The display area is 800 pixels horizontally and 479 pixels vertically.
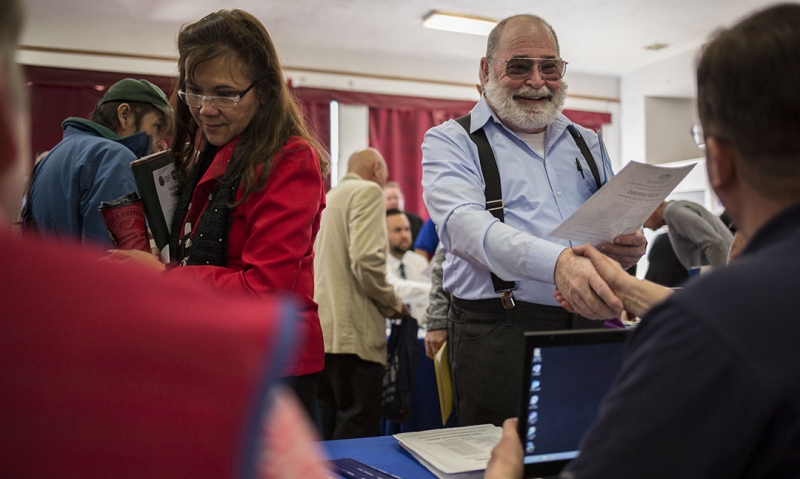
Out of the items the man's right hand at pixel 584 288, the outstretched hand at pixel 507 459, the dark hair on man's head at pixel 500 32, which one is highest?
the dark hair on man's head at pixel 500 32

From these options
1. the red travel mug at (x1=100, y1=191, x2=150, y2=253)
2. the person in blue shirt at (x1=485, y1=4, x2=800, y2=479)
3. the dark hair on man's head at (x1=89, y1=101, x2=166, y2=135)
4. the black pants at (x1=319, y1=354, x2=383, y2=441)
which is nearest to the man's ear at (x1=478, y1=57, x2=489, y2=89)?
the red travel mug at (x1=100, y1=191, x2=150, y2=253)

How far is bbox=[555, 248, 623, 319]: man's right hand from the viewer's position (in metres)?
1.31

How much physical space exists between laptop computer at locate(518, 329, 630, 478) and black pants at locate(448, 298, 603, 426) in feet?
1.82

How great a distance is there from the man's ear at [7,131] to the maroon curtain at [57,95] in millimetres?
5864

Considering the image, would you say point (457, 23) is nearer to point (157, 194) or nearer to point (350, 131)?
point (350, 131)

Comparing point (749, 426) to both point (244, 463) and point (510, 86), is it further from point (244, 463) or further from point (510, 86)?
point (510, 86)

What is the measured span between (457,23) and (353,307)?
3279 millimetres

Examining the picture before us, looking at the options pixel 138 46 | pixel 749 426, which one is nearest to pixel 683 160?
pixel 138 46

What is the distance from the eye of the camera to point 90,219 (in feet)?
7.27

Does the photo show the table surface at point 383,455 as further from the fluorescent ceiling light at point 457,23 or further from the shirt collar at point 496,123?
the fluorescent ceiling light at point 457,23

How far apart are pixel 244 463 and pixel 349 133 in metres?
6.76

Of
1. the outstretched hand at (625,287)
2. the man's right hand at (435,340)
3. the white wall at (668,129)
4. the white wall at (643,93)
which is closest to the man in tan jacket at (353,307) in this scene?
the man's right hand at (435,340)

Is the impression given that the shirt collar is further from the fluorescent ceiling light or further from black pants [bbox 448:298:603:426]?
the fluorescent ceiling light

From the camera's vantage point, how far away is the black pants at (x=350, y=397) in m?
3.56
